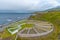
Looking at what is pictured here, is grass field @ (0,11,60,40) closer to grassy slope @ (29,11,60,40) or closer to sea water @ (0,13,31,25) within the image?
grassy slope @ (29,11,60,40)

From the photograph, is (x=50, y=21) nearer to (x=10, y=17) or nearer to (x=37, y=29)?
(x=37, y=29)

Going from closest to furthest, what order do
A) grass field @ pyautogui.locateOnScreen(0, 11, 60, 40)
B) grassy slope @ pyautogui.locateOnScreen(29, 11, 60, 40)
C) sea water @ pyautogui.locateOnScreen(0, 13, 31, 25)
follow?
grass field @ pyautogui.locateOnScreen(0, 11, 60, 40)
grassy slope @ pyautogui.locateOnScreen(29, 11, 60, 40)
sea water @ pyautogui.locateOnScreen(0, 13, 31, 25)

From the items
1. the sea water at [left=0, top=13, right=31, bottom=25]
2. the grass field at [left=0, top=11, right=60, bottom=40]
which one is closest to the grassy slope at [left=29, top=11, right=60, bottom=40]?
the grass field at [left=0, top=11, right=60, bottom=40]

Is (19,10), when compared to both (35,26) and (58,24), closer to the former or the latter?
(35,26)

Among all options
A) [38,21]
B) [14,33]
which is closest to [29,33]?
[14,33]

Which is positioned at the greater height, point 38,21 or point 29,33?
point 38,21

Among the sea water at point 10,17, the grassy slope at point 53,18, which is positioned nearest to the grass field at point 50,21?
the grassy slope at point 53,18

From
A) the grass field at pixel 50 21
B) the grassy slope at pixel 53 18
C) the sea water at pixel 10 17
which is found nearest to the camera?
the grass field at pixel 50 21

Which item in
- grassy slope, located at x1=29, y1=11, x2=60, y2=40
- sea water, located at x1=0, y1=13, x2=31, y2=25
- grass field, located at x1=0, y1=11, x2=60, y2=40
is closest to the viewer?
grass field, located at x1=0, y1=11, x2=60, y2=40

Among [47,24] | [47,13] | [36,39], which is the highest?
[47,13]

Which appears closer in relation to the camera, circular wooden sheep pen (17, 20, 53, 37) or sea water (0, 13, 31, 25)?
circular wooden sheep pen (17, 20, 53, 37)

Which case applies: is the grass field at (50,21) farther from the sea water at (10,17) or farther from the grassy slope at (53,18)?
the sea water at (10,17)
